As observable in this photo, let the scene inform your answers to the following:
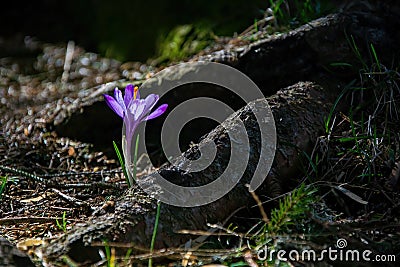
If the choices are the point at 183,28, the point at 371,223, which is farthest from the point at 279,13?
the point at 371,223

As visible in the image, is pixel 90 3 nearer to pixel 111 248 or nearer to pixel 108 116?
pixel 108 116

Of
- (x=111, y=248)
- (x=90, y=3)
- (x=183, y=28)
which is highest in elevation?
(x=90, y=3)

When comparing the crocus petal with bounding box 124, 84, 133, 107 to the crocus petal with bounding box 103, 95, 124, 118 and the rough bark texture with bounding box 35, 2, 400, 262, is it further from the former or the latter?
the rough bark texture with bounding box 35, 2, 400, 262

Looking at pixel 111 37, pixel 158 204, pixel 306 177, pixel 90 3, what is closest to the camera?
pixel 158 204

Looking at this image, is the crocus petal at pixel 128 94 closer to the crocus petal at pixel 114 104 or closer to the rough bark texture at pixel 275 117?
the crocus petal at pixel 114 104

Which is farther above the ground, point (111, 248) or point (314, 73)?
point (314, 73)

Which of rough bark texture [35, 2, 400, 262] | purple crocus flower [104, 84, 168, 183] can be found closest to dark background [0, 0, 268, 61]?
rough bark texture [35, 2, 400, 262]

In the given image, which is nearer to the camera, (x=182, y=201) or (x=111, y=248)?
(x=111, y=248)

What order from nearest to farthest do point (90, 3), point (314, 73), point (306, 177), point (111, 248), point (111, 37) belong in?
point (111, 248)
point (306, 177)
point (314, 73)
point (111, 37)
point (90, 3)

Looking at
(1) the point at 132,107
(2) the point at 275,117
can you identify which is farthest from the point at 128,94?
(2) the point at 275,117
